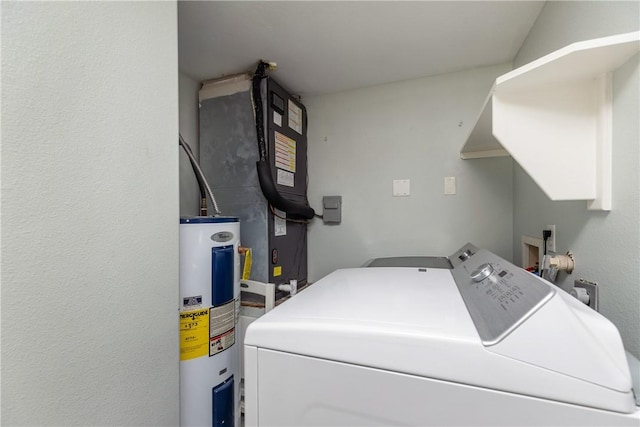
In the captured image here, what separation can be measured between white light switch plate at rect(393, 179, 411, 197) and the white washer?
1.21 metres

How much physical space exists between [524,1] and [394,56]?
24.4 inches

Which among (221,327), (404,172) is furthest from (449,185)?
(221,327)

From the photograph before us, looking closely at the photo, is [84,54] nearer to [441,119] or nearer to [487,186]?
[441,119]

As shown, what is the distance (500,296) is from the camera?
62 cm

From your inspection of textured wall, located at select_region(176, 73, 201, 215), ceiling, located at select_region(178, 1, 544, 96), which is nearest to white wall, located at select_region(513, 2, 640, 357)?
ceiling, located at select_region(178, 1, 544, 96)

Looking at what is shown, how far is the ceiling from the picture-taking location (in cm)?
120

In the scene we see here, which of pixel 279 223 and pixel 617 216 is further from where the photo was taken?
pixel 279 223

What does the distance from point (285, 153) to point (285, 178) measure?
17 centimetres

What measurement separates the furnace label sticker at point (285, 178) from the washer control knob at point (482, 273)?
4.11 ft

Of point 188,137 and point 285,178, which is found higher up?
point 188,137

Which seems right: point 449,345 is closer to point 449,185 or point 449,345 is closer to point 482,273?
point 482,273

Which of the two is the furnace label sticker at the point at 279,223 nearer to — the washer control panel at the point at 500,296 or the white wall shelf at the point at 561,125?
the washer control panel at the point at 500,296

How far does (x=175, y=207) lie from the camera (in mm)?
959

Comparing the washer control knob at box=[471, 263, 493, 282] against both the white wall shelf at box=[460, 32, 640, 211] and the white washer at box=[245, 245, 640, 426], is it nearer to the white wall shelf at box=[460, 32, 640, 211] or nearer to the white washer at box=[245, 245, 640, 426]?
the white washer at box=[245, 245, 640, 426]
